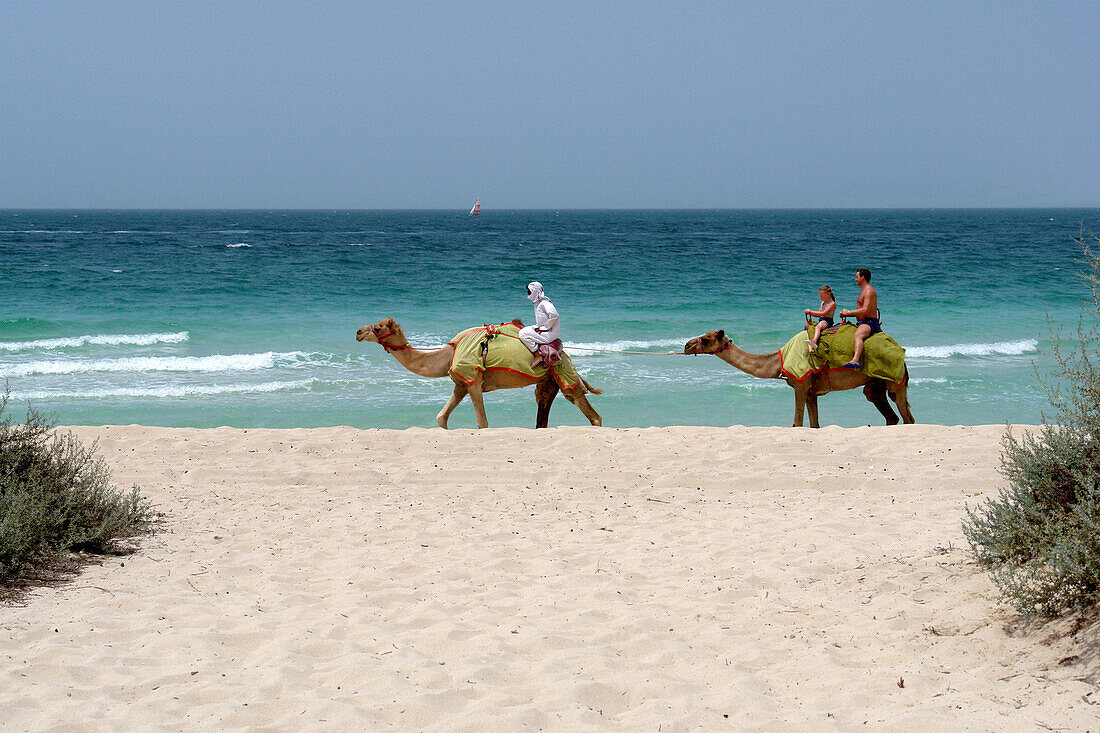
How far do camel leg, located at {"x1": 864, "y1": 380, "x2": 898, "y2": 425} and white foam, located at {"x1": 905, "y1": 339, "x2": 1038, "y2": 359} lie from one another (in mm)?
9061

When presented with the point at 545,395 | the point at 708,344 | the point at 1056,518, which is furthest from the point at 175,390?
the point at 1056,518

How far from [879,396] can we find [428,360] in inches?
229

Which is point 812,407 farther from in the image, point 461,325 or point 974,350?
point 461,325

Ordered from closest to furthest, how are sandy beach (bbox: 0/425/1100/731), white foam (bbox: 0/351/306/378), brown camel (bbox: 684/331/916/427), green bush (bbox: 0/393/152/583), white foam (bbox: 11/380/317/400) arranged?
sandy beach (bbox: 0/425/1100/731) → green bush (bbox: 0/393/152/583) → brown camel (bbox: 684/331/916/427) → white foam (bbox: 11/380/317/400) → white foam (bbox: 0/351/306/378)

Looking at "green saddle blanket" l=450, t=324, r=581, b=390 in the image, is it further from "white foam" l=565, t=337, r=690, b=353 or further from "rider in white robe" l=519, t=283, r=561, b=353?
"white foam" l=565, t=337, r=690, b=353

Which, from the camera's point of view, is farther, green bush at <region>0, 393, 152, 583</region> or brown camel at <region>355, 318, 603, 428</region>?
brown camel at <region>355, 318, 603, 428</region>

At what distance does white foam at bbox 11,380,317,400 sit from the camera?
1566 centimetres

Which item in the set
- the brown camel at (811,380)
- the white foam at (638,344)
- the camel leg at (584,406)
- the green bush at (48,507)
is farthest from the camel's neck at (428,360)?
the white foam at (638,344)

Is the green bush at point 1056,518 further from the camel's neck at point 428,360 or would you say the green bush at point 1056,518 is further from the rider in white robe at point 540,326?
the camel's neck at point 428,360

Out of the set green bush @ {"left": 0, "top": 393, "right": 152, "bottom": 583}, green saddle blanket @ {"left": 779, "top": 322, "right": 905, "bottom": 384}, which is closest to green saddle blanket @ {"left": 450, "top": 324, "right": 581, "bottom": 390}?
green saddle blanket @ {"left": 779, "top": 322, "right": 905, "bottom": 384}

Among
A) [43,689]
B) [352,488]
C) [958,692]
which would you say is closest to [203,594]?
[43,689]

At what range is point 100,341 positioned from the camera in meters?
21.0

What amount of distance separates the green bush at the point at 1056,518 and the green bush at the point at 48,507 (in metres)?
5.44

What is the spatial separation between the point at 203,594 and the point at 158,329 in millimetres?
19328
